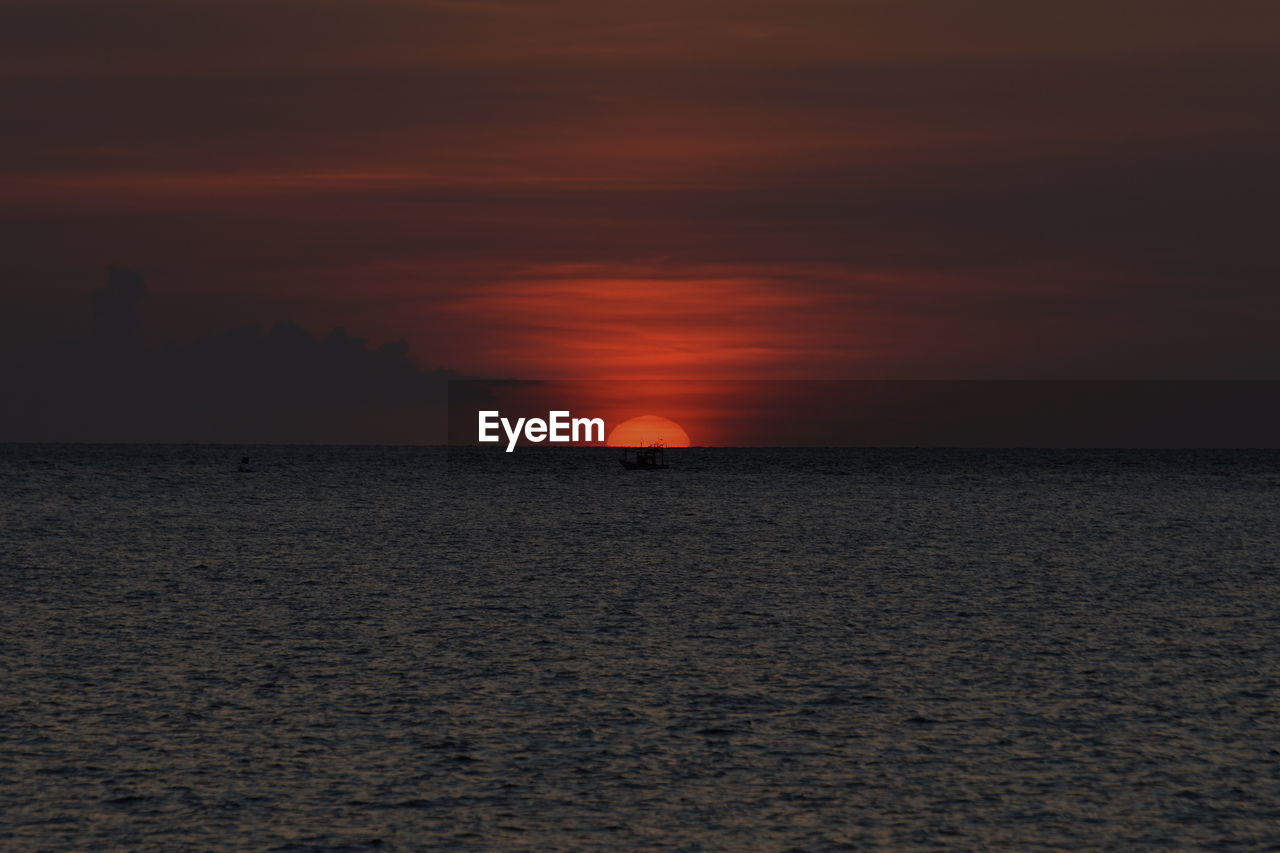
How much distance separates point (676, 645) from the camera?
5012cm

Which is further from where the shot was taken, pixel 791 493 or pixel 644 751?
pixel 791 493

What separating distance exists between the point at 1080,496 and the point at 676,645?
140 m

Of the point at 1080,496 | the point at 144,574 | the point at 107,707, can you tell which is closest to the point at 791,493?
the point at 1080,496

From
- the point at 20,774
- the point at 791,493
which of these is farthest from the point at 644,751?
the point at 791,493

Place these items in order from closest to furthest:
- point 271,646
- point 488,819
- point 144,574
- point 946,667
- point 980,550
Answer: point 488,819 → point 946,667 → point 271,646 → point 144,574 → point 980,550

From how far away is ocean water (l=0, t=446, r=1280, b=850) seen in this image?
28.1m

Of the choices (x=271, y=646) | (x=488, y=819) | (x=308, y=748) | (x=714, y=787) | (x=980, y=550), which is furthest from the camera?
Result: (x=980, y=550)

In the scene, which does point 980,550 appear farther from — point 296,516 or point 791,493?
point 791,493

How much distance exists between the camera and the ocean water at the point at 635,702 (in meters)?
28.1

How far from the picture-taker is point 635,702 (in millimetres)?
39156

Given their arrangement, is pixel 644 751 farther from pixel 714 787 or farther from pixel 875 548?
pixel 875 548

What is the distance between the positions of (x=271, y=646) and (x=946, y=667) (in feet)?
76.8

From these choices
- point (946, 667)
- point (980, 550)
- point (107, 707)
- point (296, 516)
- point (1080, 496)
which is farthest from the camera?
point (1080, 496)

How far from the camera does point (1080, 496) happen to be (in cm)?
17888
